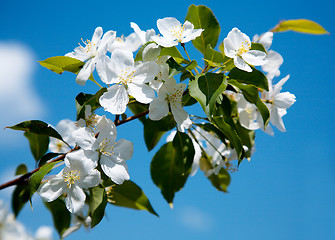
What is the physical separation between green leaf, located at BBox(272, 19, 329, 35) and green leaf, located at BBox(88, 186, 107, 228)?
1169 mm

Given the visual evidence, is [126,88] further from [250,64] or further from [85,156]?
[250,64]

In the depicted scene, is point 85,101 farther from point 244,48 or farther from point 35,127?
point 244,48

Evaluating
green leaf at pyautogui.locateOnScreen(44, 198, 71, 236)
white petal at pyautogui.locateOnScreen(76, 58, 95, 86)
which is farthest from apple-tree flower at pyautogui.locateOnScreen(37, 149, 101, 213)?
green leaf at pyautogui.locateOnScreen(44, 198, 71, 236)

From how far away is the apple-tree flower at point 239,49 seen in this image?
59.3 inches

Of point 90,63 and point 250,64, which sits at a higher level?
point 90,63

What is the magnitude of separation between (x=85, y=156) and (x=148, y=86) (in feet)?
1.19

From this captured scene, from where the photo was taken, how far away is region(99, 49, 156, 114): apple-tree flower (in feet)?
4.71

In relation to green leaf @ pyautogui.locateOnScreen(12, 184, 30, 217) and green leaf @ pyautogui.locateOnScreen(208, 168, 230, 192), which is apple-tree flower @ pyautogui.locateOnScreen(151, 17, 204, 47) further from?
green leaf @ pyautogui.locateOnScreen(12, 184, 30, 217)

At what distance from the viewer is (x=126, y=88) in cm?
149

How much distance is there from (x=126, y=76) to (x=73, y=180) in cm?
45

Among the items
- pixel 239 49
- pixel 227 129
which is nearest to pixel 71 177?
pixel 227 129

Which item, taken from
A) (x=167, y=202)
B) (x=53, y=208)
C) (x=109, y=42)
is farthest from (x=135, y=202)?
(x=109, y=42)

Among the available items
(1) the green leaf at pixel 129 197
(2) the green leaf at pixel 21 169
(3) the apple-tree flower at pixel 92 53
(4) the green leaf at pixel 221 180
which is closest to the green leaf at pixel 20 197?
(2) the green leaf at pixel 21 169

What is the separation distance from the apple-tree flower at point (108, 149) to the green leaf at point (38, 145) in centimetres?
63
